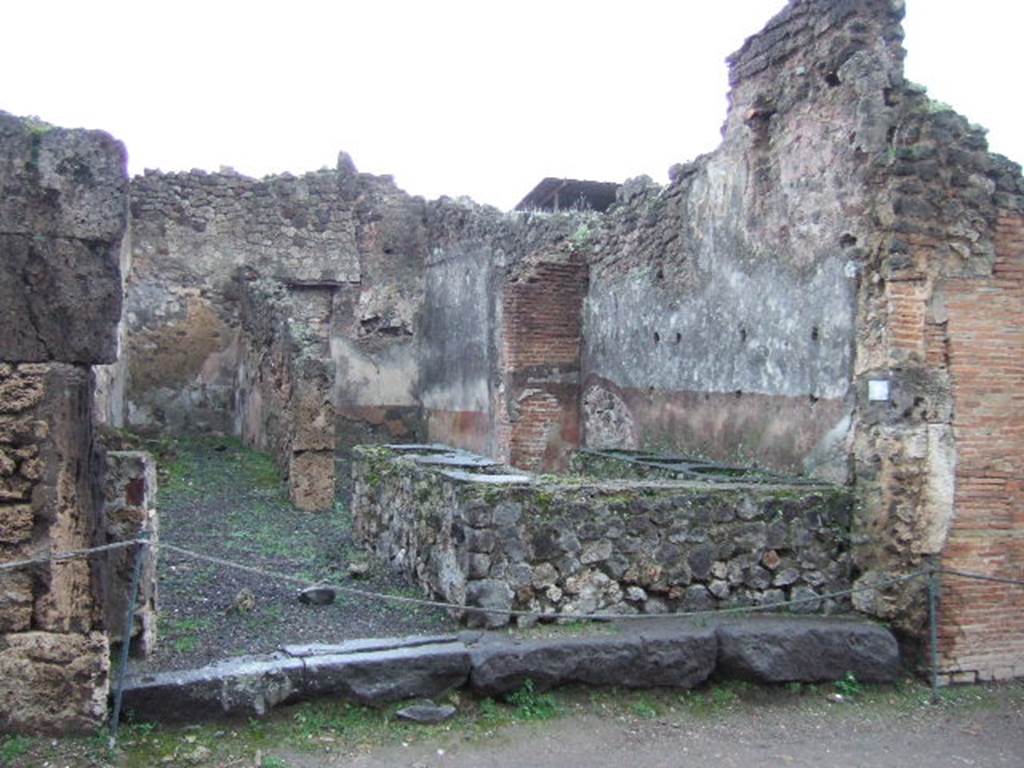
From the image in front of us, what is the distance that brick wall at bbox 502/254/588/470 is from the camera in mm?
11359

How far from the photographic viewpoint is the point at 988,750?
16.0ft

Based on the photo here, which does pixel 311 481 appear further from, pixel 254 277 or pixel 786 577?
pixel 786 577

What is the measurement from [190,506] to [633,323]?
4.56 meters

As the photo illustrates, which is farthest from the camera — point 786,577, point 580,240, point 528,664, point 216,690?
point 580,240

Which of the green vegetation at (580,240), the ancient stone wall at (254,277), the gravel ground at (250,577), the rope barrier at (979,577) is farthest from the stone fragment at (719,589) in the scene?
the ancient stone wall at (254,277)

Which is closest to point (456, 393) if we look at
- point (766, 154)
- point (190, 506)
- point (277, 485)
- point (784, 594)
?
point (277, 485)

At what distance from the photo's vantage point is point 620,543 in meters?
5.47

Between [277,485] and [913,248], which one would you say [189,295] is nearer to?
[277,485]

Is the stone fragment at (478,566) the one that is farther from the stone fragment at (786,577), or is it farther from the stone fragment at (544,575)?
the stone fragment at (786,577)

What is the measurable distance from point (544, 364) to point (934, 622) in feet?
21.1

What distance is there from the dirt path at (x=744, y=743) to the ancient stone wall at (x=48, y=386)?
1025 mm

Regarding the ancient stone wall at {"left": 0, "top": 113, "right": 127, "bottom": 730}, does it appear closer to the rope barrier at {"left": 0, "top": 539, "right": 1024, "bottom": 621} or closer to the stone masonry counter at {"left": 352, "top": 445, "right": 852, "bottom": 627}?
the rope barrier at {"left": 0, "top": 539, "right": 1024, "bottom": 621}

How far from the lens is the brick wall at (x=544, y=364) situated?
447 inches

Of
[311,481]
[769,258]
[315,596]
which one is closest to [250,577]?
[315,596]
